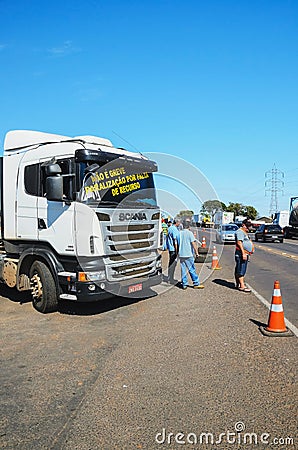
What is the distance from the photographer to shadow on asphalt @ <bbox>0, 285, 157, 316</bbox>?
8.46m

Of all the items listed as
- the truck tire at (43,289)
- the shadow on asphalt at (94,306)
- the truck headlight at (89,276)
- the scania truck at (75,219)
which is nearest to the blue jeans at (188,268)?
the scania truck at (75,219)

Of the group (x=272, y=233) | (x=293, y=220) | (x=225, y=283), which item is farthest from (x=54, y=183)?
(x=293, y=220)

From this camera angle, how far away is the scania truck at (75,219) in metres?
7.49

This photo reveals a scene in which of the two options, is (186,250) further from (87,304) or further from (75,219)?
(75,219)

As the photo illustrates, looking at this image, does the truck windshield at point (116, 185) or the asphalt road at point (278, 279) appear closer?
the truck windshield at point (116, 185)

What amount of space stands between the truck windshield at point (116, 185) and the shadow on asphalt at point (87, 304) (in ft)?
7.32

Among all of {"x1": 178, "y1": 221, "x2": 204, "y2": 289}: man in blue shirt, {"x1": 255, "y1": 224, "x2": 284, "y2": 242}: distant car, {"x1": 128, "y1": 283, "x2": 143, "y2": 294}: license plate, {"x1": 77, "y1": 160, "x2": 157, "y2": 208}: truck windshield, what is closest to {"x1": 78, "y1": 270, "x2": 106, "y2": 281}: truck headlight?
{"x1": 128, "y1": 283, "x2": 143, "y2": 294}: license plate

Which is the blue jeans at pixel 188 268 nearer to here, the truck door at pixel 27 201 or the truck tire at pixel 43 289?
the truck tire at pixel 43 289

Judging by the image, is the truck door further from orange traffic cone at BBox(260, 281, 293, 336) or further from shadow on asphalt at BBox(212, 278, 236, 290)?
shadow on asphalt at BBox(212, 278, 236, 290)

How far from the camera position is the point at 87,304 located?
9156mm

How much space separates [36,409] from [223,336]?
10.9 ft

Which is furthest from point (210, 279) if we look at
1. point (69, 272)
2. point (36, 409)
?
point (36, 409)

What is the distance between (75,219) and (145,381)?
11.6 feet

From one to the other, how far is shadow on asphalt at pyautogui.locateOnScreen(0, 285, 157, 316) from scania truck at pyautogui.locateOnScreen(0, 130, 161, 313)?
45 centimetres
